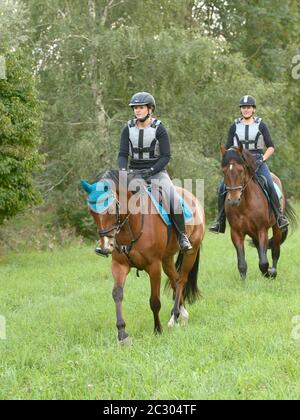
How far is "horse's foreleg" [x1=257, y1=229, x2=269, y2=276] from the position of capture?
11.1 meters

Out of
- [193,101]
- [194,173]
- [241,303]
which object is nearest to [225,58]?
[193,101]

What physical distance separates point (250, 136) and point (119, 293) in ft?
16.9

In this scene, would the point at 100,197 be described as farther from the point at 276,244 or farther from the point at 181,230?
the point at 276,244

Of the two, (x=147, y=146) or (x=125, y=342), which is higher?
(x=147, y=146)

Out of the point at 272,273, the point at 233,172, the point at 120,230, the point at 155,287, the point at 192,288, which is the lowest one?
the point at 272,273

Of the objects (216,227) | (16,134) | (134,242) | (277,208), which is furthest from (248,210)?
(16,134)

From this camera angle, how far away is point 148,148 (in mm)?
8211

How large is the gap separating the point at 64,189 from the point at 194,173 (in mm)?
5372

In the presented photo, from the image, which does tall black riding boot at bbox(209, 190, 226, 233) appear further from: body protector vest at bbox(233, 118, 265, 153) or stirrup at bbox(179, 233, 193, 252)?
stirrup at bbox(179, 233, 193, 252)

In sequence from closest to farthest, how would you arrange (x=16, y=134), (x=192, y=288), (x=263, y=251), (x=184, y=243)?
(x=184, y=243)
(x=192, y=288)
(x=263, y=251)
(x=16, y=134)

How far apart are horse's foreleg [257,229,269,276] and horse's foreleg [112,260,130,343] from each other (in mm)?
4019

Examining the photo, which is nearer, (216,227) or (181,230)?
(181,230)

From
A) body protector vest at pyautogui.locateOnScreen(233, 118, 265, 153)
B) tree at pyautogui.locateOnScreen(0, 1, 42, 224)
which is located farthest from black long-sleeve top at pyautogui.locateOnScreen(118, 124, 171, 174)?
tree at pyautogui.locateOnScreen(0, 1, 42, 224)

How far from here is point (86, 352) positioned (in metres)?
6.95
